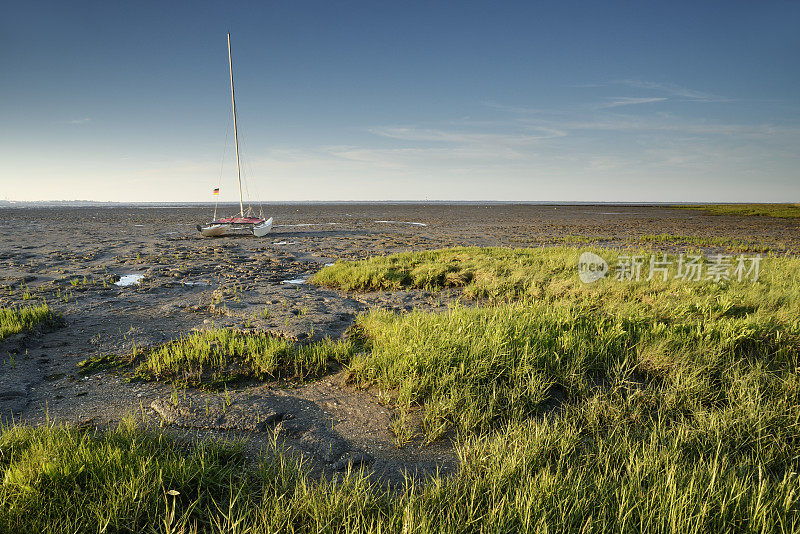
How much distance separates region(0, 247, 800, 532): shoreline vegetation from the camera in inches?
97.4

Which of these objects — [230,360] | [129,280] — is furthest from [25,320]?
[129,280]

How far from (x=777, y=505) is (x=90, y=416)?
18.6 feet

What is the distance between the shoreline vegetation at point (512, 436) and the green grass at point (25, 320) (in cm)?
200

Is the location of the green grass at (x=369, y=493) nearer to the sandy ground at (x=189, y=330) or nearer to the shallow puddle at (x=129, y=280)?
the sandy ground at (x=189, y=330)

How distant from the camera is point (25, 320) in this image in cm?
630

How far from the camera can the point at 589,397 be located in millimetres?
4266

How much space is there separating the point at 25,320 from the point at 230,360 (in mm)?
3807

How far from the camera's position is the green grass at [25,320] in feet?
19.2

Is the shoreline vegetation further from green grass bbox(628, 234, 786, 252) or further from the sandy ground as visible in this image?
green grass bbox(628, 234, 786, 252)

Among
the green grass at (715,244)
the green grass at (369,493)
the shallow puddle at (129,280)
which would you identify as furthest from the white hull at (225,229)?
the green grass at (369,493)

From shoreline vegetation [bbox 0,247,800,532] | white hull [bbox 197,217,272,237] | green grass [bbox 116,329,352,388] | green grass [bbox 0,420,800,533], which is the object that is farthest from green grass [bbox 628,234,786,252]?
white hull [bbox 197,217,272,237]

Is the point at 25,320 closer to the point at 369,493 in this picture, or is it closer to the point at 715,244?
the point at 369,493

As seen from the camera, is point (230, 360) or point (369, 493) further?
point (230, 360)

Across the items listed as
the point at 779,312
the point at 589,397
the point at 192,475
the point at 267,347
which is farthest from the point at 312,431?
the point at 779,312
